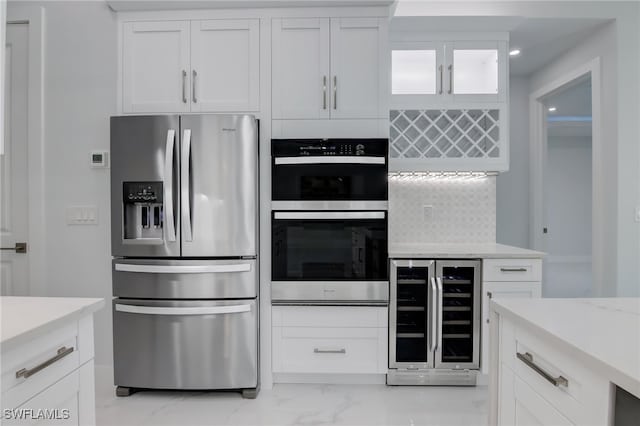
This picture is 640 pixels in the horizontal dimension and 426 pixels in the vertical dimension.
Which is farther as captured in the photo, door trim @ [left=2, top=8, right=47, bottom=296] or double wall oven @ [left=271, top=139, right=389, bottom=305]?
door trim @ [left=2, top=8, right=47, bottom=296]

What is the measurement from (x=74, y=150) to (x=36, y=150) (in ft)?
0.83

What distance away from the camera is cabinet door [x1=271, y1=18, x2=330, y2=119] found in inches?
97.0

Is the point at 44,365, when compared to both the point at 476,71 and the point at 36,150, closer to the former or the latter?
the point at 36,150

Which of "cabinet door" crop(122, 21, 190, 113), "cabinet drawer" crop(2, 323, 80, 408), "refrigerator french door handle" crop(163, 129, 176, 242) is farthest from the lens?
"cabinet door" crop(122, 21, 190, 113)

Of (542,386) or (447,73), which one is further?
(447,73)

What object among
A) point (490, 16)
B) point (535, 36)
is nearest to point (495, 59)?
point (490, 16)

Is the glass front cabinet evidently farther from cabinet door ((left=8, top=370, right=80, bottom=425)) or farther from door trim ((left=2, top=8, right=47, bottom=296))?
door trim ((left=2, top=8, right=47, bottom=296))

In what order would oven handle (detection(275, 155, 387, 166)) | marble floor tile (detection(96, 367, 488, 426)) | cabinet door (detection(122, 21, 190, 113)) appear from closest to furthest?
marble floor tile (detection(96, 367, 488, 426)), oven handle (detection(275, 155, 387, 166)), cabinet door (detection(122, 21, 190, 113))

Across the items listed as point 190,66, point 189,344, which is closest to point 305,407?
point 189,344

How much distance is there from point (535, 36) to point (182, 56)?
283 cm

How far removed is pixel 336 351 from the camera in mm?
2447

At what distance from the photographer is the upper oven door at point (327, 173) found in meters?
2.40

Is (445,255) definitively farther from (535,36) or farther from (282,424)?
(535,36)

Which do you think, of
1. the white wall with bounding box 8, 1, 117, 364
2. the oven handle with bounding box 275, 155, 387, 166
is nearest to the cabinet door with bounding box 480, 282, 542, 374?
the oven handle with bounding box 275, 155, 387, 166
